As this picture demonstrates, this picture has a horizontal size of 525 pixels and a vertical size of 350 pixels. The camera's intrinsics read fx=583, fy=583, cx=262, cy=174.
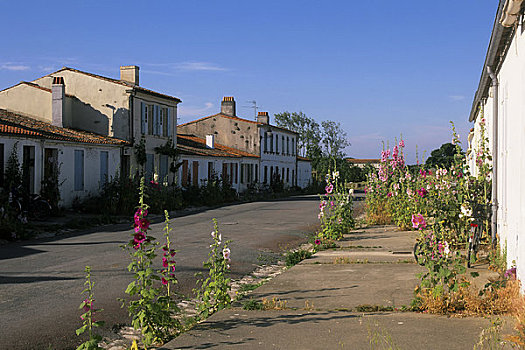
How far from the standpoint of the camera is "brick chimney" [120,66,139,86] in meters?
32.0

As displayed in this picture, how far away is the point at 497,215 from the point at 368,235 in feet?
15.4

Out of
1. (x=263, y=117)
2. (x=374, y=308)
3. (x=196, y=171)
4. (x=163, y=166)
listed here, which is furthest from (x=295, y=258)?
(x=263, y=117)

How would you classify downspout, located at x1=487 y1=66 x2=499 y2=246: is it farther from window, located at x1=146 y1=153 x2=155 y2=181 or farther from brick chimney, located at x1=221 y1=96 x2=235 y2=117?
brick chimney, located at x1=221 y1=96 x2=235 y2=117

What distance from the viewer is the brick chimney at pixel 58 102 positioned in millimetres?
28047

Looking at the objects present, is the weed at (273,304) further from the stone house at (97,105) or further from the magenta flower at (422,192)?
the stone house at (97,105)

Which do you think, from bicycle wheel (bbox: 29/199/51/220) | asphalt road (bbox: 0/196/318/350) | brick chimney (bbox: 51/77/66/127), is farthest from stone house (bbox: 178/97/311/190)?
asphalt road (bbox: 0/196/318/350)

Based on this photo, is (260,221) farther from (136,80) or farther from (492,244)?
(136,80)

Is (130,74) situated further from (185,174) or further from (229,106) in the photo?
(229,106)

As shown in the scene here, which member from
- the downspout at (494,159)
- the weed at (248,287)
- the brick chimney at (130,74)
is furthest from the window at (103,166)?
the downspout at (494,159)

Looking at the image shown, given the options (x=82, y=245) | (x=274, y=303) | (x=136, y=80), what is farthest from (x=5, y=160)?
(x=274, y=303)

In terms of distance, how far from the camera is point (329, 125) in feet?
326

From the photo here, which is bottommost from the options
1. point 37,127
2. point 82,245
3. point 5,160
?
point 82,245

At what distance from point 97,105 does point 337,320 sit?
26104 mm

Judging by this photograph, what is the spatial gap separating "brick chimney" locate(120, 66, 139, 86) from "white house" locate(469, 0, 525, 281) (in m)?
24.3
